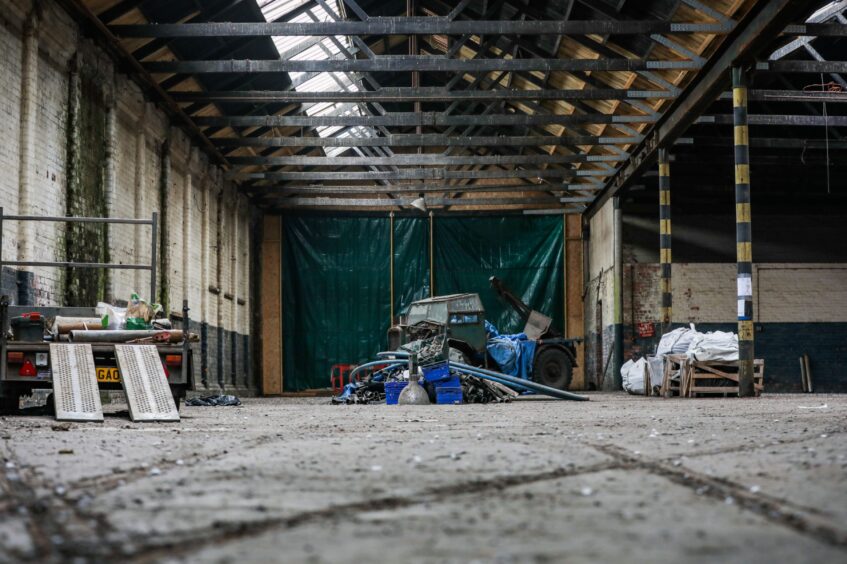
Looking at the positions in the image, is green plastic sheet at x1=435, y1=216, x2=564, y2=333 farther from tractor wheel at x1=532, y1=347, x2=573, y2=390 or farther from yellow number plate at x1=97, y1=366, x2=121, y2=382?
yellow number plate at x1=97, y1=366, x2=121, y2=382

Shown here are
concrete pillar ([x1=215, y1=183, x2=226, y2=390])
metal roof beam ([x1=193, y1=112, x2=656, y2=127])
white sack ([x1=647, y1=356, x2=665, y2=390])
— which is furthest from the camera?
concrete pillar ([x1=215, y1=183, x2=226, y2=390])

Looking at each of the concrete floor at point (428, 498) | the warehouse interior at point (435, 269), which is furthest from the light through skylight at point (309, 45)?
the concrete floor at point (428, 498)

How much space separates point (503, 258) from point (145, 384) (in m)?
19.8

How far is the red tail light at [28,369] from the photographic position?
969 cm

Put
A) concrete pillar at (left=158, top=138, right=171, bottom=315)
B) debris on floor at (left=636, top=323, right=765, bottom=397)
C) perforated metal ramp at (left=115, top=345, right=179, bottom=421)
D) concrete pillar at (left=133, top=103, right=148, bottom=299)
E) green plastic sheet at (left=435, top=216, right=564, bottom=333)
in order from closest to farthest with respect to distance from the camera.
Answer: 1. perforated metal ramp at (left=115, top=345, right=179, bottom=421)
2. debris on floor at (left=636, top=323, right=765, bottom=397)
3. concrete pillar at (left=133, top=103, right=148, bottom=299)
4. concrete pillar at (left=158, top=138, right=171, bottom=315)
5. green plastic sheet at (left=435, top=216, right=564, bottom=333)

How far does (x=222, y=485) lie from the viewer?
3.93 m

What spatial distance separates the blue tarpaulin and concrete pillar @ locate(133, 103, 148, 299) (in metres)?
7.32

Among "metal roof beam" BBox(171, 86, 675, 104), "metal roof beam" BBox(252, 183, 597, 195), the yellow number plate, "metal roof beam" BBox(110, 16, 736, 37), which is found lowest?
the yellow number plate

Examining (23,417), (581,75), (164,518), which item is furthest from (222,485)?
(581,75)

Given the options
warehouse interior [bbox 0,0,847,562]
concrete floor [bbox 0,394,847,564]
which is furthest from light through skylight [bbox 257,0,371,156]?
concrete floor [bbox 0,394,847,564]

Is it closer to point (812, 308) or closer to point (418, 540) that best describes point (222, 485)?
point (418, 540)

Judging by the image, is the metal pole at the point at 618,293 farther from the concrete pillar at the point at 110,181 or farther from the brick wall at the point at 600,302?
the concrete pillar at the point at 110,181

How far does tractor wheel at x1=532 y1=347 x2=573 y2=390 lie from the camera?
2264 centimetres

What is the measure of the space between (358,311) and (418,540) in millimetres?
25679
